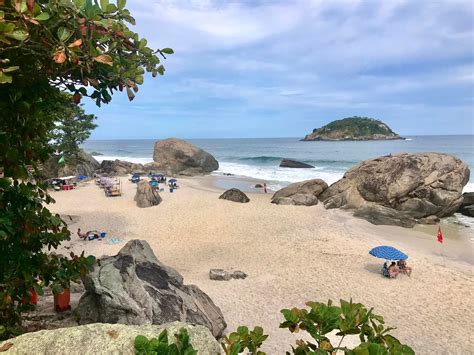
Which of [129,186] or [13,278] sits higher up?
[13,278]

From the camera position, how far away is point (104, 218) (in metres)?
23.2

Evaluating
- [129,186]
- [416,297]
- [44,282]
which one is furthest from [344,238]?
[129,186]

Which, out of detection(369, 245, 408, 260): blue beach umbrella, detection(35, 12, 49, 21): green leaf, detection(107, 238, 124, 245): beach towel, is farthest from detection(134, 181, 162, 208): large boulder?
detection(35, 12, 49, 21): green leaf

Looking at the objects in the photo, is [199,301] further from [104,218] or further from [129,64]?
[104,218]

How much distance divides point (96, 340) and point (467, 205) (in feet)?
105

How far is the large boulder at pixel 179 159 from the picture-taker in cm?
5097

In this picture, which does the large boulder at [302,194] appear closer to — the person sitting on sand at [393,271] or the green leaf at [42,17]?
the person sitting on sand at [393,271]

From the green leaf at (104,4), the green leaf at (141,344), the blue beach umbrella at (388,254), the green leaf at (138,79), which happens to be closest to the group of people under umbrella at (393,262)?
the blue beach umbrella at (388,254)

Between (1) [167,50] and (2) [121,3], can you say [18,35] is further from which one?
(1) [167,50]

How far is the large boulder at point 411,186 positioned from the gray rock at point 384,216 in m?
1.65

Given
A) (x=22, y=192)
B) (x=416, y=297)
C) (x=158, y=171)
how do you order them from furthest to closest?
1. (x=158, y=171)
2. (x=416, y=297)
3. (x=22, y=192)

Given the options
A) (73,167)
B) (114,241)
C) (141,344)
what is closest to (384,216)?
(114,241)

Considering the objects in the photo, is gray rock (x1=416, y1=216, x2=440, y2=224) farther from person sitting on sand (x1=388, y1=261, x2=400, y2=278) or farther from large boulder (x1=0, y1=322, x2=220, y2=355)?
large boulder (x1=0, y1=322, x2=220, y2=355)

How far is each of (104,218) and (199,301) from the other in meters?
16.3
